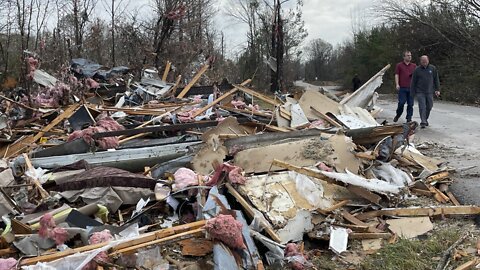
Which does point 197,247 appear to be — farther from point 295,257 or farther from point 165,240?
point 295,257

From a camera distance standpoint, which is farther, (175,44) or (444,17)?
(444,17)

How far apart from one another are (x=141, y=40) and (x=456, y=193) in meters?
16.3

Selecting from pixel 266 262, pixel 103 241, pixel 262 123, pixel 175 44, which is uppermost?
pixel 175 44

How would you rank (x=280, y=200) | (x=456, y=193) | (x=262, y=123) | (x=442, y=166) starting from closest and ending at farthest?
(x=280, y=200)
(x=456, y=193)
(x=442, y=166)
(x=262, y=123)

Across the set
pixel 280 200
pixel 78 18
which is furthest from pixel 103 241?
pixel 78 18

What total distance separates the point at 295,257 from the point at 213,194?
1002 millimetres

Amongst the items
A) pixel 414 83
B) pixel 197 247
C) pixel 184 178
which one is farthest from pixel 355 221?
pixel 414 83

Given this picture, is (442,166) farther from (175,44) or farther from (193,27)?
(193,27)

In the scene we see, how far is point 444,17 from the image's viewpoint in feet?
88.3

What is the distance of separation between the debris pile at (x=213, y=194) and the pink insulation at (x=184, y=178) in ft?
0.05

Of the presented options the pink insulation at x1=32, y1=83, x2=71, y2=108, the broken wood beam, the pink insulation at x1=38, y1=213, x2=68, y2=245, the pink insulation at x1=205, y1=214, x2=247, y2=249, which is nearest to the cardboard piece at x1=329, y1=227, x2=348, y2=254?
the pink insulation at x1=205, y1=214, x2=247, y2=249

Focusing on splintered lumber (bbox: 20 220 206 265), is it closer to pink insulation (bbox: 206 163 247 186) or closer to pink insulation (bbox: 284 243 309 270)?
pink insulation (bbox: 284 243 309 270)

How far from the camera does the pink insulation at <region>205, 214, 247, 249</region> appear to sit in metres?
3.64

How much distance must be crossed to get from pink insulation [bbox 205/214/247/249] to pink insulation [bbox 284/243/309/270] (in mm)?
397
